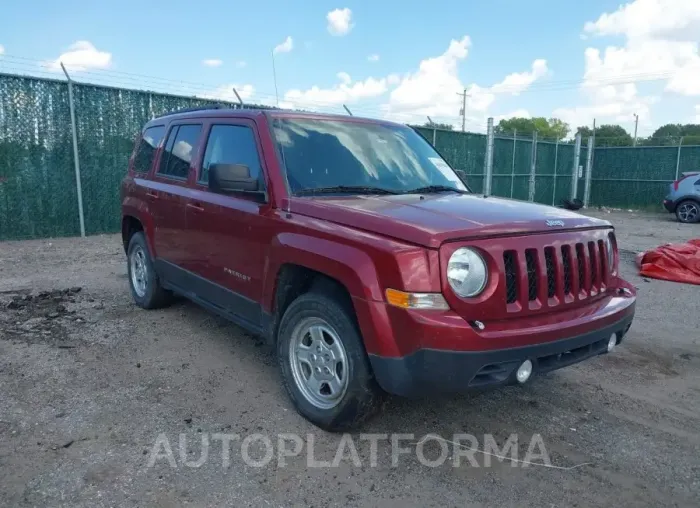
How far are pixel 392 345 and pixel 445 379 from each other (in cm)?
31

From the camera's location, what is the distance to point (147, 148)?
5.87m

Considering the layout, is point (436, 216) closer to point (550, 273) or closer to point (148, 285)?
point (550, 273)

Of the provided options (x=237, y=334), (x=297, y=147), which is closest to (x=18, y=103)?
(x=237, y=334)

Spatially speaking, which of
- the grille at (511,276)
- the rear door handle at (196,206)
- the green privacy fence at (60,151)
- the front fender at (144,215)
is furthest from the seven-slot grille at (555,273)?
the green privacy fence at (60,151)

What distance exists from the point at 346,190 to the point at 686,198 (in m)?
16.7

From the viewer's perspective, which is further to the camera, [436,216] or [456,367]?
[436,216]

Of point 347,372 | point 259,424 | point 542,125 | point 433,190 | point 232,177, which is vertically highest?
point 542,125

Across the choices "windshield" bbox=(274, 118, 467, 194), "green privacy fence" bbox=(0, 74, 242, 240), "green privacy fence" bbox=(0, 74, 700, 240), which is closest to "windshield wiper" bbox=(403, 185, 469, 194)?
"windshield" bbox=(274, 118, 467, 194)

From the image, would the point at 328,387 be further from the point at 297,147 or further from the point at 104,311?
the point at 104,311

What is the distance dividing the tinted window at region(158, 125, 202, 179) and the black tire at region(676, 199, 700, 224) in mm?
16562

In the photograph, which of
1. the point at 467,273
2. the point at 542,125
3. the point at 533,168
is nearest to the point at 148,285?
the point at 467,273

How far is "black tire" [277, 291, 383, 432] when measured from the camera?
3.17 meters

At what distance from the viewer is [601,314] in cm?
333

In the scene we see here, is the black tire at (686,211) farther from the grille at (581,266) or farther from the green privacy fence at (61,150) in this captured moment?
the grille at (581,266)
